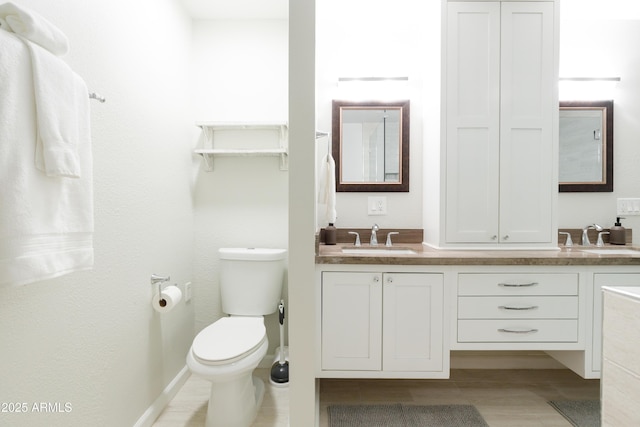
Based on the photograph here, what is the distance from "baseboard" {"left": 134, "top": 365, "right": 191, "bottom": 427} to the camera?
1548 millimetres

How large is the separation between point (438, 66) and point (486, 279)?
1296 mm

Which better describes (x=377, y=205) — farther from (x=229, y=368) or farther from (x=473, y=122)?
(x=229, y=368)

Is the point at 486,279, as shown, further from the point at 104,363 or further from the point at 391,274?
the point at 104,363

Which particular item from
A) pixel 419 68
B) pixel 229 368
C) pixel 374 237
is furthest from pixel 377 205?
pixel 229 368

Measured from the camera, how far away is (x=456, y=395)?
1.86 metres

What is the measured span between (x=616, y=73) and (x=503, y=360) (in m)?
2.17

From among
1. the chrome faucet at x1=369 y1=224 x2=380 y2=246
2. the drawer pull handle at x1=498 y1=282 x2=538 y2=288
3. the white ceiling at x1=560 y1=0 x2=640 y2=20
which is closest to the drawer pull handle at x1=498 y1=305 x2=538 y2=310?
the drawer pull handle at x1=498 y1=282 x2=538 y2=288

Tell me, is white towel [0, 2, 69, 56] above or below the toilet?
above

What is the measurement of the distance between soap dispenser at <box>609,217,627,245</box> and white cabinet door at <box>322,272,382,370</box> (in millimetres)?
1780

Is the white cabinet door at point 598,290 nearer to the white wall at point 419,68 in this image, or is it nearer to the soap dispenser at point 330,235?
the white wall at point 419,68

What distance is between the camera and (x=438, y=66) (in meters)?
1.87

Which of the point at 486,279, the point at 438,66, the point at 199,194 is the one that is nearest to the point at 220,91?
the point at 199,194

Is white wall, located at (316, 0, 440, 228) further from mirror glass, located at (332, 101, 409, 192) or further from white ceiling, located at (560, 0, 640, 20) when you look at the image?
white ceiling, located at (560, 0, 640, 20)

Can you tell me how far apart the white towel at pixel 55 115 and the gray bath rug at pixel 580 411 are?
2542 millimetres
